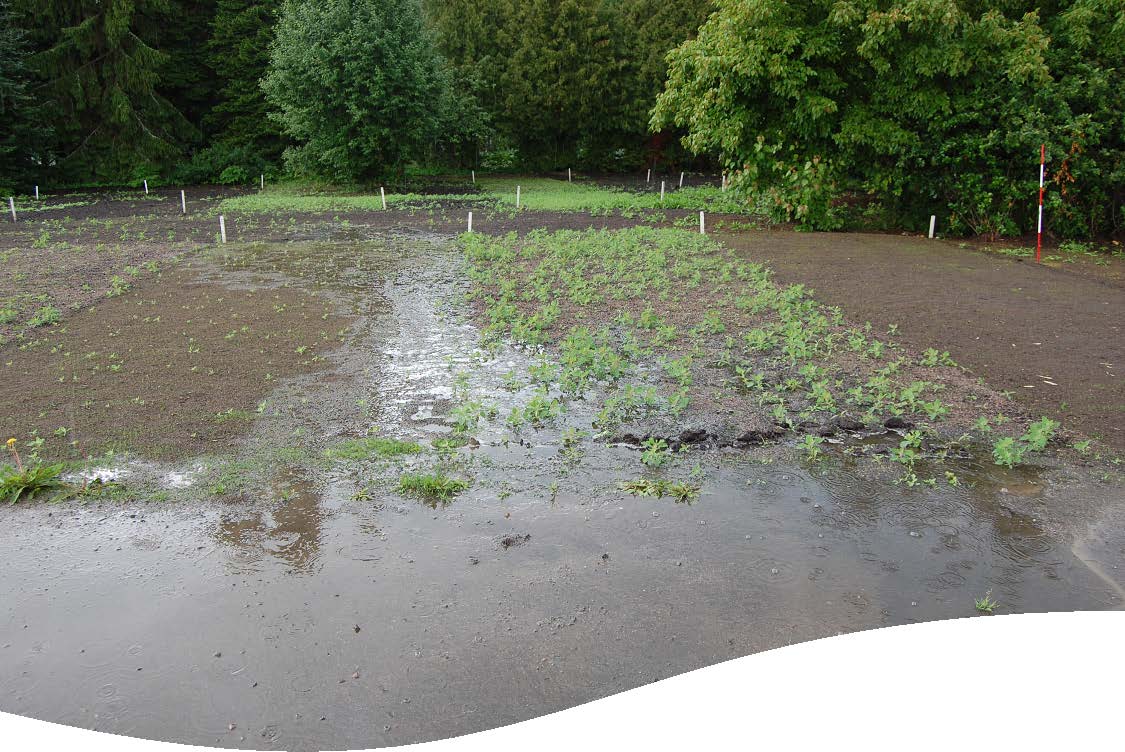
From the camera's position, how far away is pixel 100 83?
118 feet

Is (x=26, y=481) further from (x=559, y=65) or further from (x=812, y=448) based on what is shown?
(x=559, y=65)

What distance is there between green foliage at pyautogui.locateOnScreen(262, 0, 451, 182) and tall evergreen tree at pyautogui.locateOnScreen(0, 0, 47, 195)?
9776 mm

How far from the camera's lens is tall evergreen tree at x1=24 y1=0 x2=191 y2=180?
1380 inches

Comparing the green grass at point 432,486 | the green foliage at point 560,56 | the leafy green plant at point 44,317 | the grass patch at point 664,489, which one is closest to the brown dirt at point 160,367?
the leafy green plant at point 44,317

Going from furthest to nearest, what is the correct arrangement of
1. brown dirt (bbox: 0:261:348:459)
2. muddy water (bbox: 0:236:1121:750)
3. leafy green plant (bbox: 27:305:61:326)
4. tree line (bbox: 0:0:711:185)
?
tree line (bbox: 0:0:711:185) < leafy green plant (bbox: 27:305:61:326) < brown dirt (bbox: 0:261:348:459) < muddy water (bbox: 0:236:1121:750)

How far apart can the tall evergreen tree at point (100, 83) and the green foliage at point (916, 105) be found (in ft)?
89.5

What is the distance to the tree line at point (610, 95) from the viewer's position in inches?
682

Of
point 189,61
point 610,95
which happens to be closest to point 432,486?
point 610,95

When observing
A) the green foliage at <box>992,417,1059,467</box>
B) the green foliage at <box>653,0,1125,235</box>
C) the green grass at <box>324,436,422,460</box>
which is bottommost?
the green grass at <box>324,436,422,460</box>

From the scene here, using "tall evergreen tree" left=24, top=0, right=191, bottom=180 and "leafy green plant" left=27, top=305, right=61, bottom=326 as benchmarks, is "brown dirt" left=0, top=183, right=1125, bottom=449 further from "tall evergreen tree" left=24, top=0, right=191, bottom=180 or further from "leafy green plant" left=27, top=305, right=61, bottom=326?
"tall evergreen tree" left=24, top=0, right=191, bottom=180

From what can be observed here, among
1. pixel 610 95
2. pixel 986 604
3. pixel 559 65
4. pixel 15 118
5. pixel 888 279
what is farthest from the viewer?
pixel 610 95

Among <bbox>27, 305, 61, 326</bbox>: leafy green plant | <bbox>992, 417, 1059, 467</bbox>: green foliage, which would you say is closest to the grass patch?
<bbox>992, 417, 1059, 467</bbox>: green foliage

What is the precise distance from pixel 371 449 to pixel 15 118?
34524 millimetres

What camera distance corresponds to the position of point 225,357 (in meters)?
9.20
